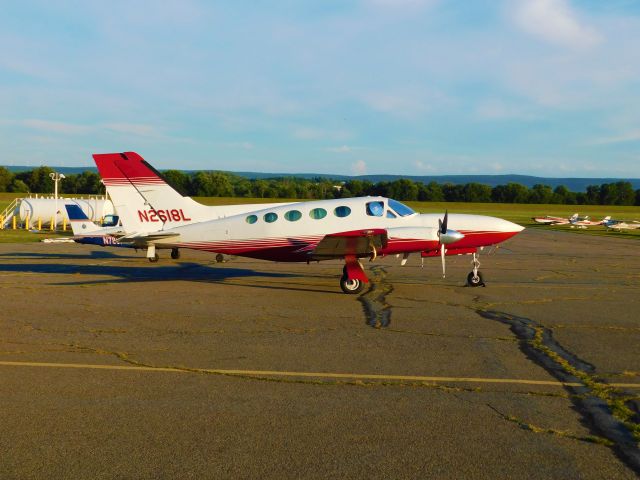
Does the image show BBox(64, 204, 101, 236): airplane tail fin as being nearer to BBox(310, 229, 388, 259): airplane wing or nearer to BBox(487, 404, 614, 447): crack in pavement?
BBox(310, 229, 388, 259): airplane wing

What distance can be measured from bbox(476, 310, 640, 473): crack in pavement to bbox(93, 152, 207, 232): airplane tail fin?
37.3 feet

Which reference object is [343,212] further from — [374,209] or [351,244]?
[351,244]

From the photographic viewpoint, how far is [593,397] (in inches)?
282

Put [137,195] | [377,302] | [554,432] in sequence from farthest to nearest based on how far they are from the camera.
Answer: [137,195] < [377,302] < [554,432]

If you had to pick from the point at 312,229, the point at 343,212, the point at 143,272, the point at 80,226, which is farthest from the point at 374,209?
the point at 80,226

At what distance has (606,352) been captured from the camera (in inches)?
374

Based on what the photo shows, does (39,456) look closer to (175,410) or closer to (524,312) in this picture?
(175,410)

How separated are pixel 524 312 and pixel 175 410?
884 centimetres

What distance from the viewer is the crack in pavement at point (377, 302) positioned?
478 inches

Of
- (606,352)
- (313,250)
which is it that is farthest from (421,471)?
(313,250)

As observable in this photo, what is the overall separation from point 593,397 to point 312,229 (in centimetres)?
1080

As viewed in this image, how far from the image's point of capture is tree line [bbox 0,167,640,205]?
335ft

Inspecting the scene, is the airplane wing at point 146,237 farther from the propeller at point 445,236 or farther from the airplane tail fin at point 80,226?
the airplane tail fin at point 80,226

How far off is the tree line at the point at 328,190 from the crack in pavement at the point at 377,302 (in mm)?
70091
